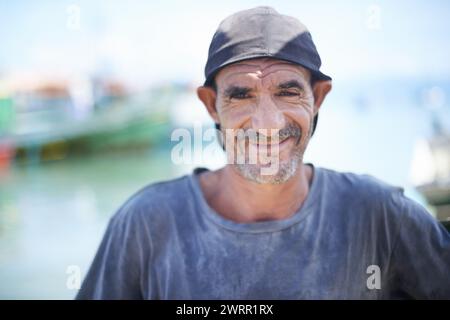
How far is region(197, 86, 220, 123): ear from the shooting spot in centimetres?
203

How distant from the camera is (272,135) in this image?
74.3 inches

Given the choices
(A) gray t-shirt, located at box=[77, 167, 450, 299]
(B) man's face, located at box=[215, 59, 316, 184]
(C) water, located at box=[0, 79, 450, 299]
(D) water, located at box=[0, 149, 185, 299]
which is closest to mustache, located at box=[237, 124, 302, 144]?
(B) man's face, located at box=[215, 59, 316, 184]

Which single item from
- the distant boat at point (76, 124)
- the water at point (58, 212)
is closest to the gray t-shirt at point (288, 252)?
the water at point (58, 212)

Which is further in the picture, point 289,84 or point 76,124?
point 76,124

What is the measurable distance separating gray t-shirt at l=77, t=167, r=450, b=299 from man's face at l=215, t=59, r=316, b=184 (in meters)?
0.17

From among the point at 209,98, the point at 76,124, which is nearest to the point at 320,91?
the point at 209,98

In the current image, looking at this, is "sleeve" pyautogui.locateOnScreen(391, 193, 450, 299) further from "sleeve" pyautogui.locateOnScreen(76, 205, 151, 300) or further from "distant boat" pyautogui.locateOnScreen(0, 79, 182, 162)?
"distant boat" pyautogui.locateOnScreen(0, 79, 182, 162)

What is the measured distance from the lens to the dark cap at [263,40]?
1819mm

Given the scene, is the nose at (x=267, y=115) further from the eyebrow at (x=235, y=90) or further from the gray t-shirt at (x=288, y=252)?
the gray t-shirt at (x=288, y=252)

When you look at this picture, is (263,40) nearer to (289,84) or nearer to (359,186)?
(289,84)

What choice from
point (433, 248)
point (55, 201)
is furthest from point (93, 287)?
point (55, 201)

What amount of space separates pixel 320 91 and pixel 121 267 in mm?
873

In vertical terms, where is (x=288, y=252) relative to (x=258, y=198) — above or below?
below
